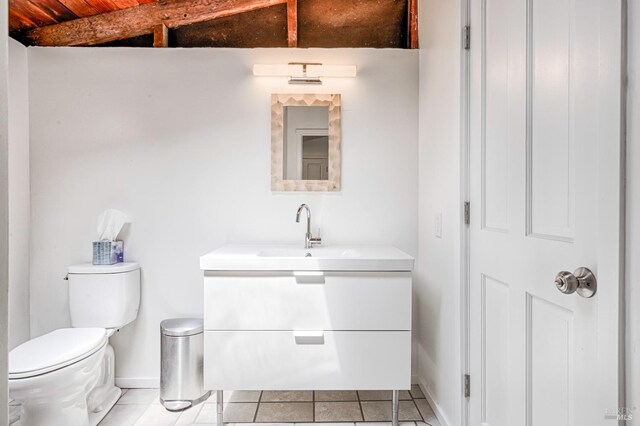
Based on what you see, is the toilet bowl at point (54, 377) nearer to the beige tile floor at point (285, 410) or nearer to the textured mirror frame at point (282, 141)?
the beige tile floor at point (285, 410)

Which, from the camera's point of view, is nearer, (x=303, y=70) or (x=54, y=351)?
(x=54, y=351)

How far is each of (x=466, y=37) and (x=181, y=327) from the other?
6.64ft

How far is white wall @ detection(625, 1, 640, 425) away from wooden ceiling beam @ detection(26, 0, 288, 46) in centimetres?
209

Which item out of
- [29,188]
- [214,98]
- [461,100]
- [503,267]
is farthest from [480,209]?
[29,188]

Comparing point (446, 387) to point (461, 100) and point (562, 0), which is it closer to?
point (461, 100)

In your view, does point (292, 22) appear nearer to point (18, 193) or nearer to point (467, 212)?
point (467, 212)

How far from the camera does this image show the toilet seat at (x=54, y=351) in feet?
4.85

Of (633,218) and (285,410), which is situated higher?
(633,218)

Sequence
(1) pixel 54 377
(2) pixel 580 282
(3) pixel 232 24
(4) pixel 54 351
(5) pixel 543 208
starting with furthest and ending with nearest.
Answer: (3) pixel 232 24
(4) pixel 54 351
(1) pixel 54 377
(5) pixel 543 208
(2) pixel 580 282

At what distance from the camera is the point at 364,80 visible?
230cm

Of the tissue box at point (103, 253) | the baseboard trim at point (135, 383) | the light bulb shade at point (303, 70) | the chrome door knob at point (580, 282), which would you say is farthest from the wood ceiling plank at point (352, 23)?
the baseboard trim at point (135, 383)

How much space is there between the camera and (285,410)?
2004 mm

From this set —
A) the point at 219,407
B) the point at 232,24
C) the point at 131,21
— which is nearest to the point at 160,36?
the point at 131,21

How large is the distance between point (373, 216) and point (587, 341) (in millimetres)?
1490
